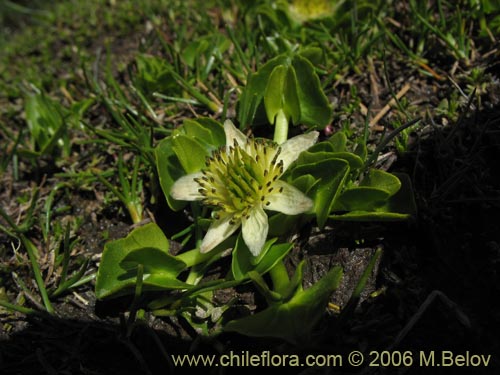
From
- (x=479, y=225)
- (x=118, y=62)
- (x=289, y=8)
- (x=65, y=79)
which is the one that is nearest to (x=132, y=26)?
(x=118, y=62)

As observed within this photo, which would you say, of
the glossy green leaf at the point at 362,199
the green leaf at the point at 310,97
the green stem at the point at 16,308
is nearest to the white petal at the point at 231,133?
the green leaf at the point at 310,97

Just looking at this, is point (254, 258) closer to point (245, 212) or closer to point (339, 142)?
point (245, 212)

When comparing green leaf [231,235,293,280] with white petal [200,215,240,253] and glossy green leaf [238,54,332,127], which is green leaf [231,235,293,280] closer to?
white petal [200,215,240,253]

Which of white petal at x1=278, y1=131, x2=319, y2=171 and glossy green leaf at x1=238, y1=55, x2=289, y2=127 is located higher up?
glossy green leaf at x1=238, y1=55, x2=289, y2=127

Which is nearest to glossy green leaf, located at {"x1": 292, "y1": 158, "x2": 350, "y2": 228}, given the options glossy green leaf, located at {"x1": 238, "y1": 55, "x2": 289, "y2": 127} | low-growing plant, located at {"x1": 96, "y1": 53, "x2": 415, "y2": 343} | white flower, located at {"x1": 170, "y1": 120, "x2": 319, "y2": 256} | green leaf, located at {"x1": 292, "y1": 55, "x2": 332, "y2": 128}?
low-growing plant, located at {"x1": 96, "y1": 53, "x2": 415, "y2": 343}

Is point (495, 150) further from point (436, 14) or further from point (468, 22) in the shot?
point (436, 14)

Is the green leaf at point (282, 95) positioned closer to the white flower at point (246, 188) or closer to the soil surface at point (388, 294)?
the white flower at point (246, 188)

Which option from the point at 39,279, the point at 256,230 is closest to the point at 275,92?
the point at 256,230
